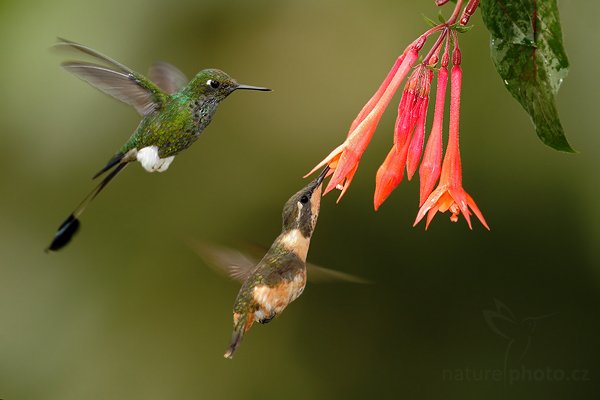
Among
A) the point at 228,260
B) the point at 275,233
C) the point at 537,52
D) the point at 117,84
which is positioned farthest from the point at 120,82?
the point at 275,233

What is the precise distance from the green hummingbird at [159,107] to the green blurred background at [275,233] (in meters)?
1.59

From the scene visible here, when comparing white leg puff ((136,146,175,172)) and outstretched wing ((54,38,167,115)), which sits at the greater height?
outstretched wing ((54,38,167,115))

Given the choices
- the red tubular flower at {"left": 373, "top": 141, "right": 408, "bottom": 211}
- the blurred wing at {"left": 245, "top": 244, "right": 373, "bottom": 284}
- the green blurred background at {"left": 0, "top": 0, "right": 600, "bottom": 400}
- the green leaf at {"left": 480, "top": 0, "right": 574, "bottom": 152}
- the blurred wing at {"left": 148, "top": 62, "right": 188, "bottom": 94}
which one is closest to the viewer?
the green leaf at {"left": 480, "top": 0, "right": 574, "bottom": 152}

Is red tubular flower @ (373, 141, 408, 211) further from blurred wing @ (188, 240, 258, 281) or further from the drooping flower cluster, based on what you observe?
blurred wing @ (188, 240, 258, 281)

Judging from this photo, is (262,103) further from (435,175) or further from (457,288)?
(435,175)

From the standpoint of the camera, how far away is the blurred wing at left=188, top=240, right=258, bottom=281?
5.94 feet

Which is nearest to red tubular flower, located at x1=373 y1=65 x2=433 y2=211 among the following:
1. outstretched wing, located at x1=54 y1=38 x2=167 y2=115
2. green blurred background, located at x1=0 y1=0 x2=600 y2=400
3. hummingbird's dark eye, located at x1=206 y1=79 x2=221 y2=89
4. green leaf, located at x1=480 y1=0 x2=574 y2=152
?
green leaf, located at x1=480 y1=0 x2=574 y2=152

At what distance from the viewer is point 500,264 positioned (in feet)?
11.8

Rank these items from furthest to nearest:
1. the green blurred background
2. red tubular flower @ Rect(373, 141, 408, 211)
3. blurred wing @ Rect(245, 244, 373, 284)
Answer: the green blurred background → blurred wing @ Rect(245, 244, 373, 284) → red tubular flower @ Rect(373, 141, 408, 211)

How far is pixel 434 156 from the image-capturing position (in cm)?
135

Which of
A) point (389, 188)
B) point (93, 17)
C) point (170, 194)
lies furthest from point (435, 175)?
point (170, 194)

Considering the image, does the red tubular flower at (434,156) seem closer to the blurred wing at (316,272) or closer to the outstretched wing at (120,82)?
the blurred wing at (316,272)

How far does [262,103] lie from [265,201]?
0.45 metres

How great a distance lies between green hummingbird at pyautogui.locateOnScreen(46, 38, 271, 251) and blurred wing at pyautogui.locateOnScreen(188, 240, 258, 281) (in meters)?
0.20
